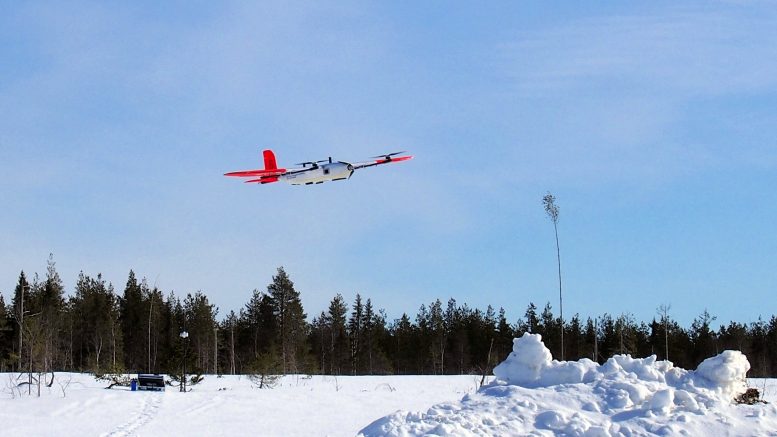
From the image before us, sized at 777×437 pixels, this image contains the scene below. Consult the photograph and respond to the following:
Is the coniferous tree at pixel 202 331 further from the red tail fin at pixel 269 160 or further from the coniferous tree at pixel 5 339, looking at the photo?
the red tail fin at pixel 269 160

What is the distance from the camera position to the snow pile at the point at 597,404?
1313 cm

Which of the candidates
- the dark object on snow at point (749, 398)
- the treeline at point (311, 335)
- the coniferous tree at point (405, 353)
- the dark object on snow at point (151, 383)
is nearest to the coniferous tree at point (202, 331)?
the treeline at point (311, 335)

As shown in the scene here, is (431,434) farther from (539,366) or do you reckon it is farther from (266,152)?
(266,152)

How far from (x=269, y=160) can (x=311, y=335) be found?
48.7 meters

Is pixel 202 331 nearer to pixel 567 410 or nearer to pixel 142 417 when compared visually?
pixel 142 417

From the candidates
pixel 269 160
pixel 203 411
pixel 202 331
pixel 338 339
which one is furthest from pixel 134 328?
pixel 203 411

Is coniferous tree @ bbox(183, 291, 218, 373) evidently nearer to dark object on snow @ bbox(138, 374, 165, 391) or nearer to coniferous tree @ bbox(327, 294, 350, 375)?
coniferous tree @ bbox(327, 294, 350, 375)

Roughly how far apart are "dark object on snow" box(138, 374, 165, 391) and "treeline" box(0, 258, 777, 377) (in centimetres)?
2437

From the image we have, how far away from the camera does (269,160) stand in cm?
3052

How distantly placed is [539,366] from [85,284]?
62389 mm

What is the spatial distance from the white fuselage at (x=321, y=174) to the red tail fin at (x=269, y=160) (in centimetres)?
270

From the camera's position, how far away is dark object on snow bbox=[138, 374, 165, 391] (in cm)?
3222

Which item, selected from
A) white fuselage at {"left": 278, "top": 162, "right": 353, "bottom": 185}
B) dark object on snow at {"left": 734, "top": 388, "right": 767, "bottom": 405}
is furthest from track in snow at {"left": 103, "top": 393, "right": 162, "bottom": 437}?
dark object on snow at {"left": 734, "top": 388, "right": 767, "bottom": 405}

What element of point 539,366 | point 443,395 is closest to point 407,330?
point 443,395
